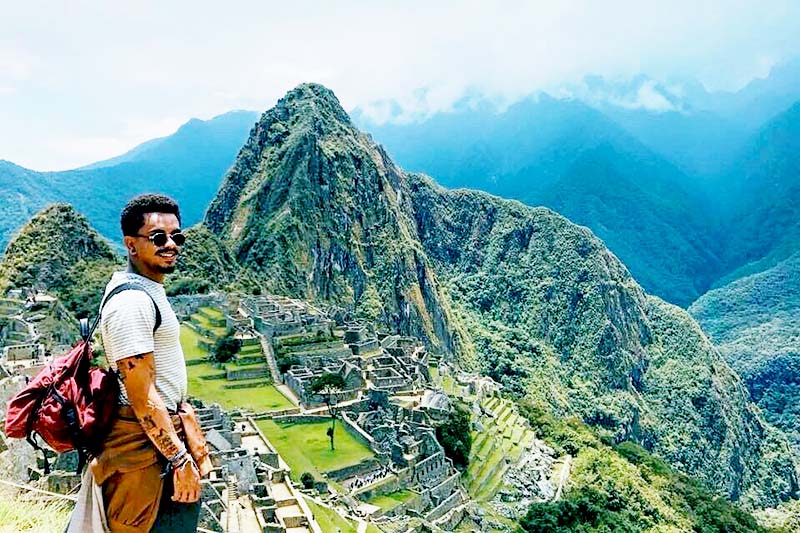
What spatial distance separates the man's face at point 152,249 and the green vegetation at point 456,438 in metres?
31.3

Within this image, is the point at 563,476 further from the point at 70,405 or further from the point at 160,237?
the point at 70,405

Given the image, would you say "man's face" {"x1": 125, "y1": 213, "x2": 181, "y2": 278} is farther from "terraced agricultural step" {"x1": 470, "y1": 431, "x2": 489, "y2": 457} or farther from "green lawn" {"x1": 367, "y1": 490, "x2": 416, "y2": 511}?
"terraced agricultural step" {"x1": 470, "y1": 431, "x2": 489, "y2": 457}

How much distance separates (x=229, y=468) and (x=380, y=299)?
4261 inches

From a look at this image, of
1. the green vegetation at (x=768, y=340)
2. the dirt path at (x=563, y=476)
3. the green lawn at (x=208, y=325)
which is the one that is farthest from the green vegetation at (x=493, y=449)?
the green vegetation at (x=768, y=340)

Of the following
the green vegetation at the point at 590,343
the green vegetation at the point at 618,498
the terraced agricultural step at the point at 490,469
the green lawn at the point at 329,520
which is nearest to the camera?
the green lawn at the point at 329,520

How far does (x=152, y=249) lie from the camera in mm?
5348

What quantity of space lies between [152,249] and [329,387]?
29976 millimetres

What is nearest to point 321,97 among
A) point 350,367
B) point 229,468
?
point 350,367

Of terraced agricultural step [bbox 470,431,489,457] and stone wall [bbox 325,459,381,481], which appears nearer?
stone wall [bbox 325,459,381,481]

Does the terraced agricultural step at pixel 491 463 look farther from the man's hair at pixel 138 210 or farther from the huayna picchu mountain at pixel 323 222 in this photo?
the huayna picchu mountain at pixel 323 222

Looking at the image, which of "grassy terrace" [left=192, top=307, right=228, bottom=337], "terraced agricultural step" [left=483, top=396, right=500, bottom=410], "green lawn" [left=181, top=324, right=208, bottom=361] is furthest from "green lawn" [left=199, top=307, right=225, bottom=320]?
"terraced agricultural step" [left=483, top=396, right=500, bottom=410]

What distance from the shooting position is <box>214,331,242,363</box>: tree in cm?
3972

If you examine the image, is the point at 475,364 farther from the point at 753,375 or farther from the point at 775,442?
the point at 753,375

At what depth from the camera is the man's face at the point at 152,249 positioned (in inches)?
210
